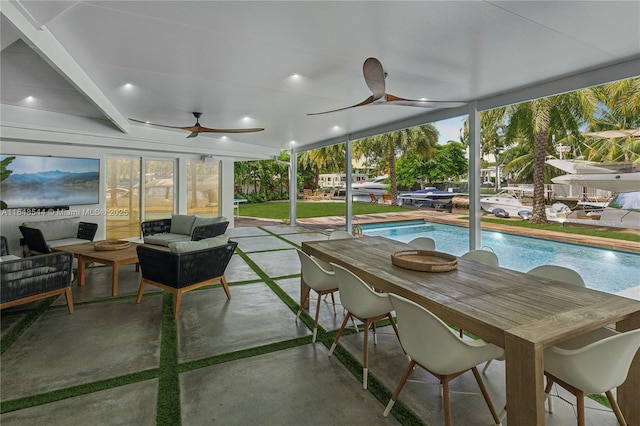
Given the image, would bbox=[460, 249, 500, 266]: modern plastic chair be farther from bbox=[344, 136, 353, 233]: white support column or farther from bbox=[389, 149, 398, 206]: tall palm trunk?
bbox=[389, 149, 398, 206]: tall palm trunk

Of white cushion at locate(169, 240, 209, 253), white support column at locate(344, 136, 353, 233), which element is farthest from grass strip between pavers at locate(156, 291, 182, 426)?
white support column at locate(344, 136, 353, 233)

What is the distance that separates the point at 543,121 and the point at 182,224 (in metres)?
6.67

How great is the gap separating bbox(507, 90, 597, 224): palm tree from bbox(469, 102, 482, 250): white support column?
3.50 ft

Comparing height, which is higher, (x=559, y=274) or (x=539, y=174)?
(x=539, y=174)

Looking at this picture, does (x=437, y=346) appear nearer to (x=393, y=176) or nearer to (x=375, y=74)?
(x=375, y=74)

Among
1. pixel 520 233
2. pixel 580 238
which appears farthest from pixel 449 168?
pixel 580 238

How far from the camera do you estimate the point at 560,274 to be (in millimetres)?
2266

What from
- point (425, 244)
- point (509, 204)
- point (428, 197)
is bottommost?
point (425, 244)

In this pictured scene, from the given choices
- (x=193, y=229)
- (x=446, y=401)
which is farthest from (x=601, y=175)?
(x=193, y=229)

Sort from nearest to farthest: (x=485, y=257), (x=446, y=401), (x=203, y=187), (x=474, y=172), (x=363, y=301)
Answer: (x=446, y=401), (x=363, y=301), (x=485, y=257), (x=474, y=172), (x=203, y=187)

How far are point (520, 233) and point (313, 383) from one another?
19.3 feet

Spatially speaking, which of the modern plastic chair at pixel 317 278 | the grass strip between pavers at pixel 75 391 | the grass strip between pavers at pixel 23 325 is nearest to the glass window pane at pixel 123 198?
the grass strip between pavers at pixel 23 325

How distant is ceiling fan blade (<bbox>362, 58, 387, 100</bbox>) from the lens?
2514 mm

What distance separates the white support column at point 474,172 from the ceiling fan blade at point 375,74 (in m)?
2.13
